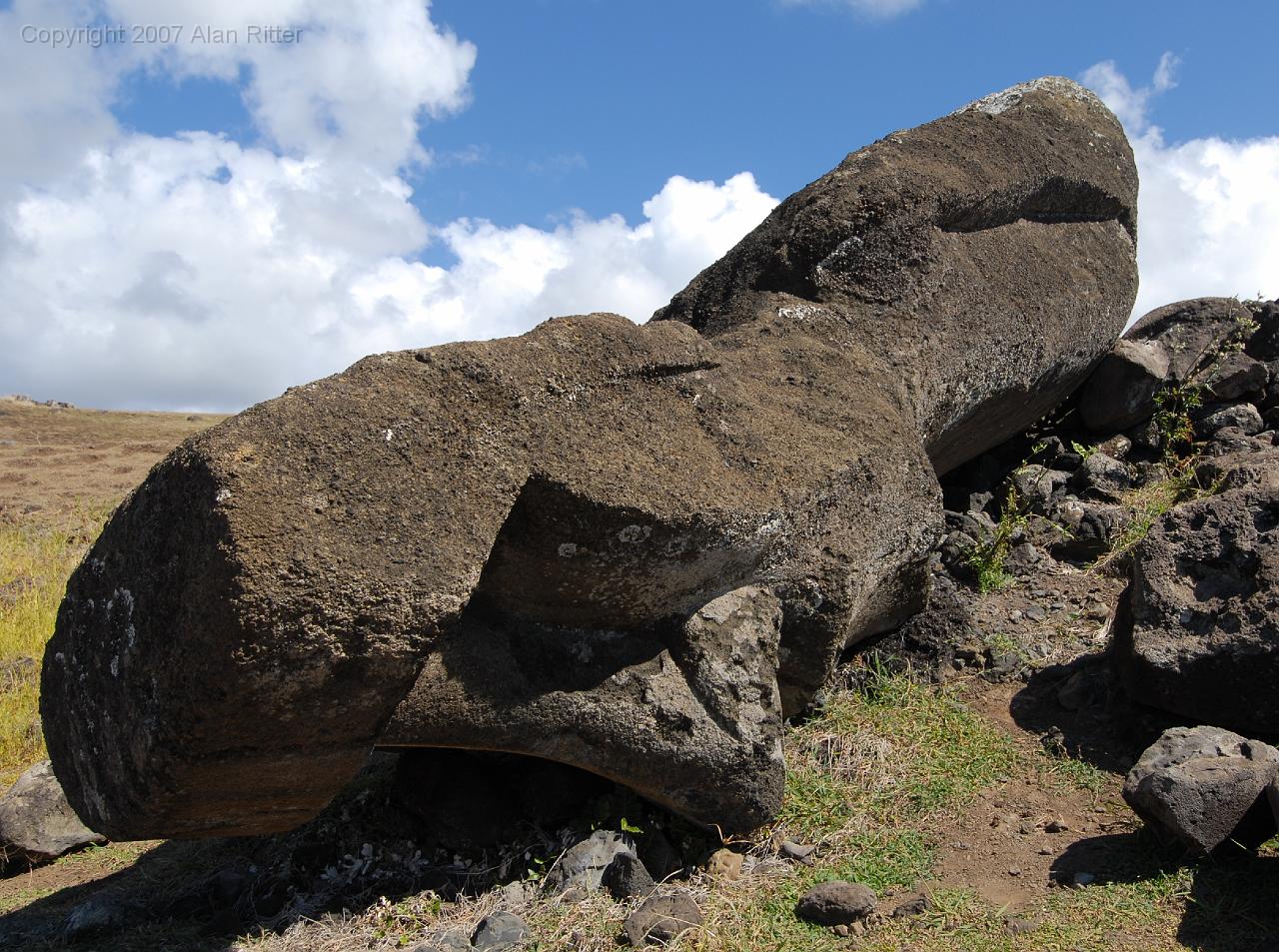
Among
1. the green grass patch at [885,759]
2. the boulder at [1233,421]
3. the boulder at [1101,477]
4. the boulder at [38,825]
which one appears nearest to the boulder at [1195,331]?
the boulder at [1233,421]

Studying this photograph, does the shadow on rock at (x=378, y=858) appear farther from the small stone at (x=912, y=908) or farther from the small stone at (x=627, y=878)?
the small stone at (x=912, y=908)

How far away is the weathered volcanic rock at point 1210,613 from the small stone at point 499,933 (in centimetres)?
240

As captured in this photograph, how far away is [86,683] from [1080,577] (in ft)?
14.3

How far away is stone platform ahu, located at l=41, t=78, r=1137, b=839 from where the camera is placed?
2625 mm

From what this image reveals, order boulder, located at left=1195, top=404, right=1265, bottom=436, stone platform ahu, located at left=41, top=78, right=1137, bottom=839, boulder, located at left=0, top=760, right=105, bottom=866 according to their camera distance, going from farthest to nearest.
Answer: boulder, located at left=1195, top=404, right=1265, bottom=436 < boulder, located at left=0, top=760, right=105, bottom=866 < stone platform ahu, located at left=41, top=78, right=1137, bottom=839

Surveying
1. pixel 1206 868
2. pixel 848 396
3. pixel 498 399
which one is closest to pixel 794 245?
pixel 848 396

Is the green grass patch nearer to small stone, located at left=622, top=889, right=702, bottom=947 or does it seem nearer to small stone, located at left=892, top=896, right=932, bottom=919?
small stone, located at left=892, top=896, right=932, bottom=919

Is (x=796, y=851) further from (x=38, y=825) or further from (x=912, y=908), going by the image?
(x=38, y=825)

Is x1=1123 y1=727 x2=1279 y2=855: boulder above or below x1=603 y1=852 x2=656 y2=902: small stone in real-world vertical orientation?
above

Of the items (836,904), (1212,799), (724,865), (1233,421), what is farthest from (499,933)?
(1233,421)

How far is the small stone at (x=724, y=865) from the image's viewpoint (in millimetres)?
3477

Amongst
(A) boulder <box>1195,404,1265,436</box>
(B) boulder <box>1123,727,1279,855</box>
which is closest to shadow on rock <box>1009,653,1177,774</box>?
(B) boulder <box>1123,727,1279,855</box>

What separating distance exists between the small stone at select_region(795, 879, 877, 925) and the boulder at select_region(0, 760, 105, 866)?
2910 millimetres

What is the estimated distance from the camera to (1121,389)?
21.5 ft
